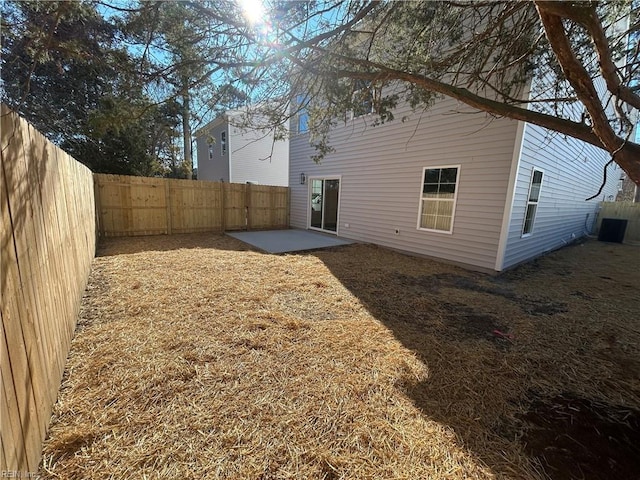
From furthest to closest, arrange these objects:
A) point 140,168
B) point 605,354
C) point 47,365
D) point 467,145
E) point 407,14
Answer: point 140,168 → point 467,145 → point 407,14 → point 605,354 → point 47,365

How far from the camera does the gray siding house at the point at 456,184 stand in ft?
17.6

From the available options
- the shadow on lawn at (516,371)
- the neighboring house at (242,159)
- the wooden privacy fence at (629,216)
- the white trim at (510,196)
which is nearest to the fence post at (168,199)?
the neighboring house at (242,159)

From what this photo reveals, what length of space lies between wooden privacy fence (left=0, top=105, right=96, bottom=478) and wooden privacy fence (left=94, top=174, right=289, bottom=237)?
647 cm

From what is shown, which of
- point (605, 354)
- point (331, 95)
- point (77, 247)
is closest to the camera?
point (605, 354)

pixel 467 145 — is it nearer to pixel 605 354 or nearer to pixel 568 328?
pixel 568 328

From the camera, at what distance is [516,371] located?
247cm

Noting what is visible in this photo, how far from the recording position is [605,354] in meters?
2.81

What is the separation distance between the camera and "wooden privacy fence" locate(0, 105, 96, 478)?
124 centimetres

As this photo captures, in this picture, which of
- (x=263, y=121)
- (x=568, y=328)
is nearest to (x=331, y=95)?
(x=263, y=121)

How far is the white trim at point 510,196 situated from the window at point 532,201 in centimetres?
100

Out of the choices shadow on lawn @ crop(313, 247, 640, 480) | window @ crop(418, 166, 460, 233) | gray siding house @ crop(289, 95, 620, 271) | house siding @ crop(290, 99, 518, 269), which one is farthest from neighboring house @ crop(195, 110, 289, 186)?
shadow on lawn @ crop(313, 247, 640, 480)

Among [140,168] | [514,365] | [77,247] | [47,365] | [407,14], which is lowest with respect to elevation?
[514,365]

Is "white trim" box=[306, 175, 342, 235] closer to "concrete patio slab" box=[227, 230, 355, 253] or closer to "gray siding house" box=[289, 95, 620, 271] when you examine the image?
"gray siding house" box=[289, 95, 620, 271]

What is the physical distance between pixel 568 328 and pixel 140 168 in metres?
15.1
